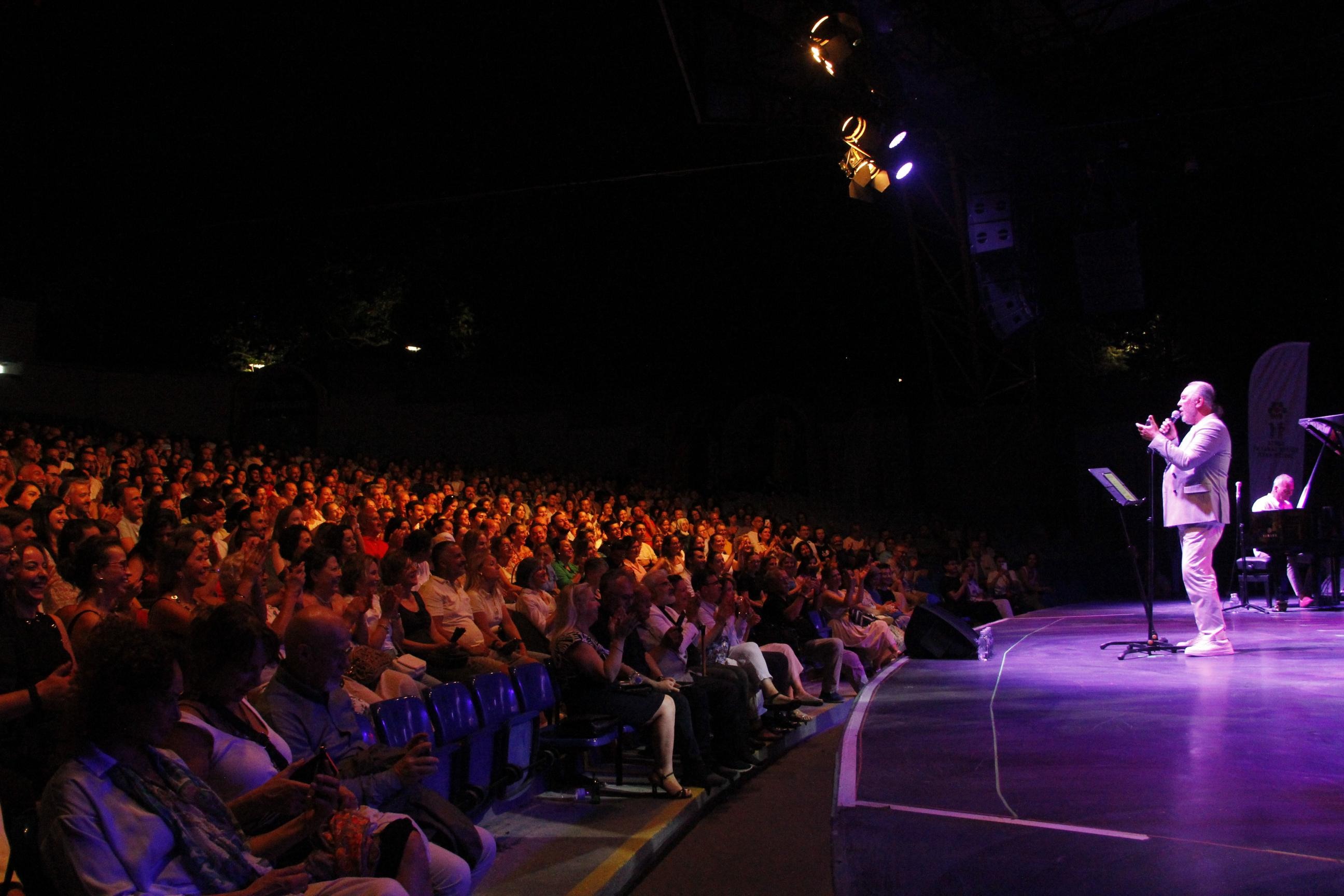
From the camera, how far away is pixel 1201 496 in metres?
6.04

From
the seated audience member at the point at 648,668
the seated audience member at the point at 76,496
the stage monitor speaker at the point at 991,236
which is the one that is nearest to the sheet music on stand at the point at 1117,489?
the seated audience member at the point at 648,668

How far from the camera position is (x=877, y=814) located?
3.22 m

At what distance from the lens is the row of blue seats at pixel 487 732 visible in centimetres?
Result: 371

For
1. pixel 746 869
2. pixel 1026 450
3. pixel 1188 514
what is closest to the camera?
pixel 746 869

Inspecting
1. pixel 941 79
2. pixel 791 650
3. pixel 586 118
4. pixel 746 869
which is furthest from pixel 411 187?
pixel 746 869

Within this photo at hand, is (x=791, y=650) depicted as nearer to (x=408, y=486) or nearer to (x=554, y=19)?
(x=408, y=486)

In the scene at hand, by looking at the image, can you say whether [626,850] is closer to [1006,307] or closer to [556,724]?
[556,724]

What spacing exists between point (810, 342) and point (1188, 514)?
15.1 metres

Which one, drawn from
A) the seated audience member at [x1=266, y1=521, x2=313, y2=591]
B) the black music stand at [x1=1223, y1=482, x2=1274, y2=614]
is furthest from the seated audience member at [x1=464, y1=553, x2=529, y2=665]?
the black music stand at [x1=1223, y1=482, x2=1274, y2=614]

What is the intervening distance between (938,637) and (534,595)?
114 inches

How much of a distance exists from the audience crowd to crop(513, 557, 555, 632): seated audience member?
0.02 meters

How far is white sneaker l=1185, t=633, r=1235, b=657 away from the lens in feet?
19.3

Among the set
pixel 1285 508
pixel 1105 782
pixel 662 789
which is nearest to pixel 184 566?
pixel 662 789

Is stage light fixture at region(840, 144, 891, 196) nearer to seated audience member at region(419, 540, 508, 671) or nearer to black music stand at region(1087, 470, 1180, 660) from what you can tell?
black music stand at region(1087, 470, 1180, 660)
